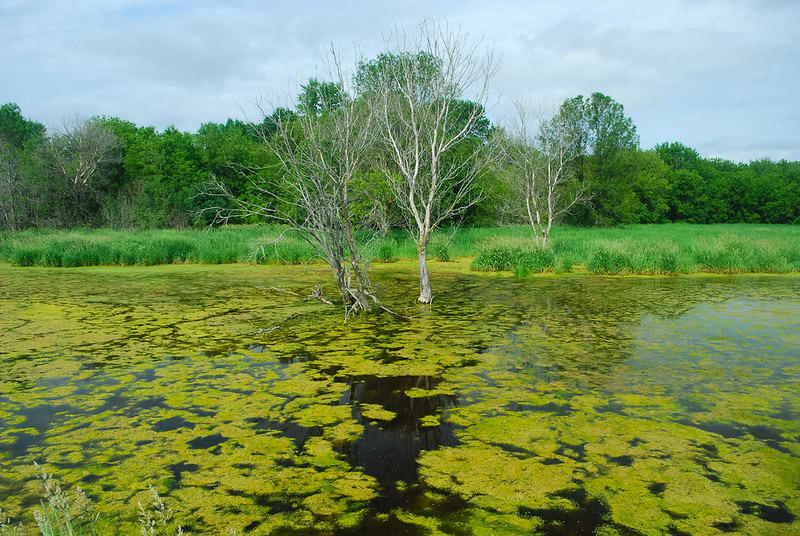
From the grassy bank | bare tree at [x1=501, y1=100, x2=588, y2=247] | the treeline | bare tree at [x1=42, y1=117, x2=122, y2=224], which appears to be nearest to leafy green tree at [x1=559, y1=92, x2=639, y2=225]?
the treeline

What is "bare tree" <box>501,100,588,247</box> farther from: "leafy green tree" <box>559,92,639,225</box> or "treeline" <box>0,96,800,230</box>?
"leafy green tree" <box>559,92,639,225</box>

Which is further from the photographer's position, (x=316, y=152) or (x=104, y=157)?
(x=104, y=157)

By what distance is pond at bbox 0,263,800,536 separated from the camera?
345 centimetres

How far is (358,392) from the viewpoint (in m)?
5.68

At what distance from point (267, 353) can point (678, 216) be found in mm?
51970

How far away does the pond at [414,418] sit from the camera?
345 centimetres

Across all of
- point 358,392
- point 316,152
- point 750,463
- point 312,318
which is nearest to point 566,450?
point 750,463

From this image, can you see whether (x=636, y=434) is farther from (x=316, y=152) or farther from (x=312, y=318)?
(x=316, y=152)

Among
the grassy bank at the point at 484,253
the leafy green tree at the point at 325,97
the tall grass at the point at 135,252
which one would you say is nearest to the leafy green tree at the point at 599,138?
the grassy bank at the point at 484,253

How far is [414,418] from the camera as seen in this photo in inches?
195

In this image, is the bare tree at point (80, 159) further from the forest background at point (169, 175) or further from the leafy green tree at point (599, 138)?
the leafy green tree at point (599, 138)

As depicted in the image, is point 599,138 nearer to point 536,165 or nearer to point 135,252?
point 536,165

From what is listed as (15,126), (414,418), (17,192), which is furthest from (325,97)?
(15,126)

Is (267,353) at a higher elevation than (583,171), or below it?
below
